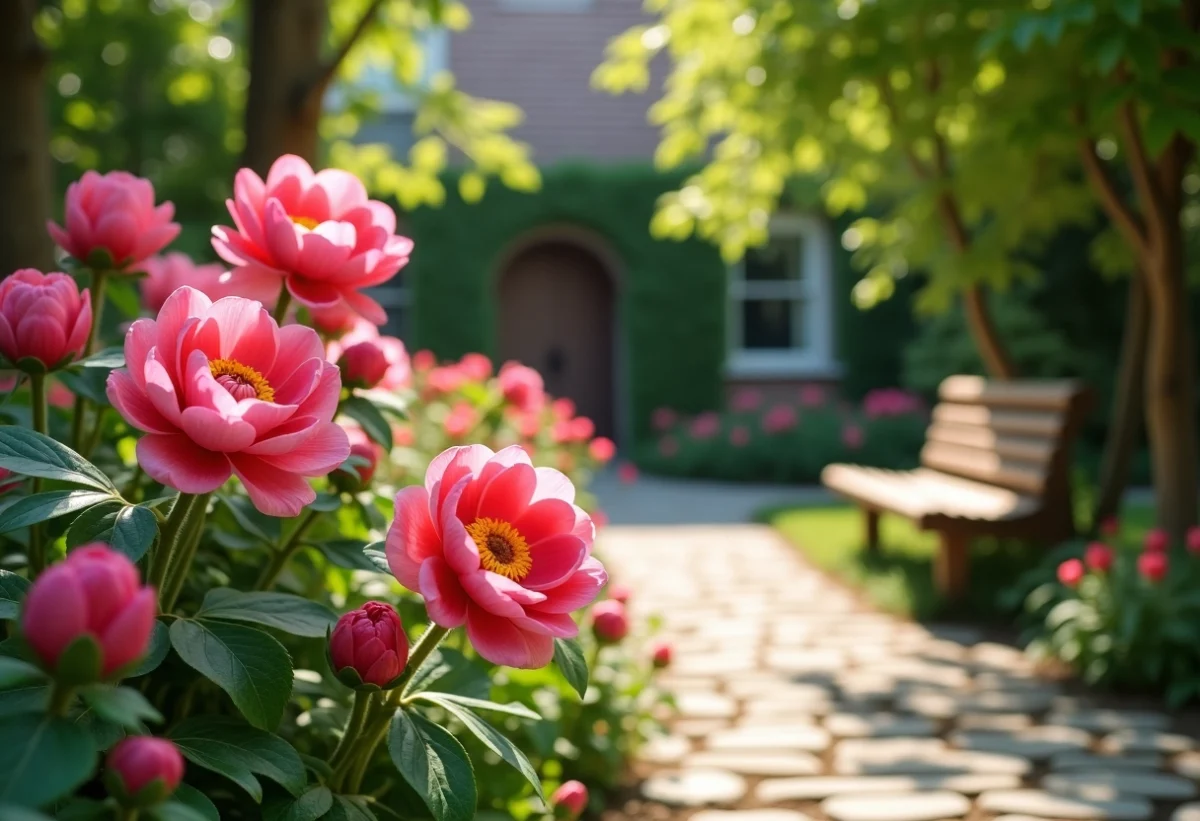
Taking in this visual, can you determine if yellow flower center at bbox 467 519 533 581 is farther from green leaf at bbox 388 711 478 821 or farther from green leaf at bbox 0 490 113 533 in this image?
green leaf at bbox 0 490 113 533

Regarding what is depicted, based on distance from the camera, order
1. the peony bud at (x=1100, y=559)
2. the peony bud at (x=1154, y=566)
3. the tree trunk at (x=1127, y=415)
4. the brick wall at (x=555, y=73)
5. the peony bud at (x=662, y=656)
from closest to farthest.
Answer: the peony bud at (x=662, y=656), the peony bud at (x=1154, y=566), the peony bud at (x=1100, y=559), the tree trunk at (x=1127, y=415), the brick wall at (x=555, y=73)

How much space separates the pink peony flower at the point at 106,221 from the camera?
5.41ft

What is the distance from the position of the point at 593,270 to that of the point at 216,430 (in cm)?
1386

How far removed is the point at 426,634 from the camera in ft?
4.23

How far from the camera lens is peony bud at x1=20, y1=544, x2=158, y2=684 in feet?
2.64

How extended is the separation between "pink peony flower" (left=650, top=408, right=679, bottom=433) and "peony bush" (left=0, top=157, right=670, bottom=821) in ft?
39.0

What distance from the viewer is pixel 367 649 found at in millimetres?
1181

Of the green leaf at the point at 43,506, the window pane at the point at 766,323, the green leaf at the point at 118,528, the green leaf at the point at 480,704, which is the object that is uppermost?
the window pane at the point at 766,323

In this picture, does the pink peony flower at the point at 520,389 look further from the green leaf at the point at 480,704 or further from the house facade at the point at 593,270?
the house facade at the point at 593,270

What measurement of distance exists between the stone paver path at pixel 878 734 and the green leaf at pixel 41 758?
228 cm

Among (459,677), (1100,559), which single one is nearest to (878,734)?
(1100,559)

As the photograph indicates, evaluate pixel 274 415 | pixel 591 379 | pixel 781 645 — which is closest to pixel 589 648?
pixel 781 645

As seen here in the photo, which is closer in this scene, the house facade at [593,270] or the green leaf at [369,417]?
the green leaf at [369,417]

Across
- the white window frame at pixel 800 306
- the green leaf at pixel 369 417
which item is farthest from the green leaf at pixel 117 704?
the white window frame at pixel 800 306
